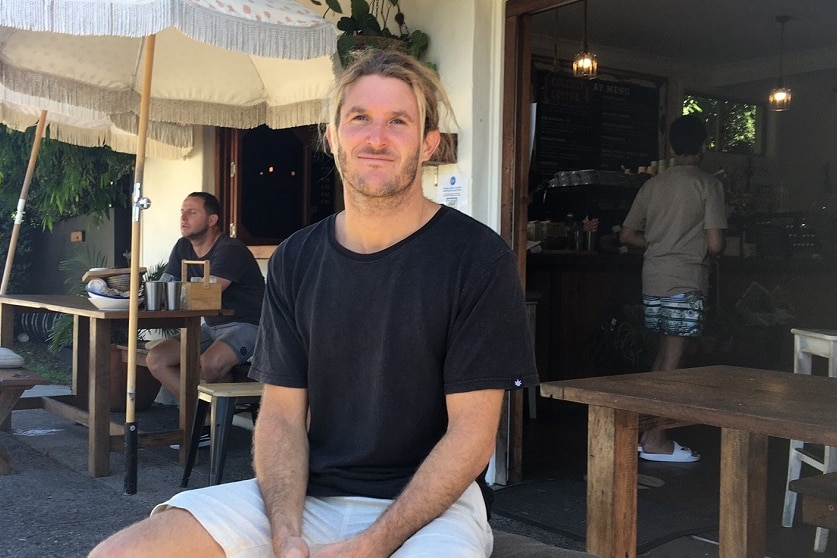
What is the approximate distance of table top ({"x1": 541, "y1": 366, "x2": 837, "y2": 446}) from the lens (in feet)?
5.86

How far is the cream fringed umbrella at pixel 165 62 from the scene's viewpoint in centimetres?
359

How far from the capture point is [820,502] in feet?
8.20

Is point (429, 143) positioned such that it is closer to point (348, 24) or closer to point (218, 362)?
point (348, 24)

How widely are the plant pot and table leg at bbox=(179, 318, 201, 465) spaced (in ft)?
4.80

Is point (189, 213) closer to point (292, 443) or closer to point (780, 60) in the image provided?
point (292, 443)

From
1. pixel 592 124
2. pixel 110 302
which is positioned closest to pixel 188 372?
pixel 110 302

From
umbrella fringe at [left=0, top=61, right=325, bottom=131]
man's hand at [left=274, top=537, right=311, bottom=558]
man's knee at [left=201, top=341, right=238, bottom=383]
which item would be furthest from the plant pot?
man's hand at [left=274, top=537, right=311, bottom=558]

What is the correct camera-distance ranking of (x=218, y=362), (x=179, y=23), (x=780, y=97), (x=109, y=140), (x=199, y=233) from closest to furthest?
1. (x=179, y=23)
2. (x=218, y=362)
3. (x=199, y=233)
4. (x=109, y=140)
5. (x=780, y=97)

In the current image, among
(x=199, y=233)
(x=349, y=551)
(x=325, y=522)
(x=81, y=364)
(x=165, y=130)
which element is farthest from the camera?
(x=165, y=130)

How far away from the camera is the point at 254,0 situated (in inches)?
159

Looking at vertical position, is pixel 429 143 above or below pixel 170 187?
below

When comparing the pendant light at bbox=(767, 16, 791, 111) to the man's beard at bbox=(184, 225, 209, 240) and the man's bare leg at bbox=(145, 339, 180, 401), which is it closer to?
the man's beard at bbox=(184, 225, 209, 240)

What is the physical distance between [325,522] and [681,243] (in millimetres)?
3564

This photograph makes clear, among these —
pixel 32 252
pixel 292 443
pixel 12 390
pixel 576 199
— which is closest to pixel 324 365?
pixel 292 443
